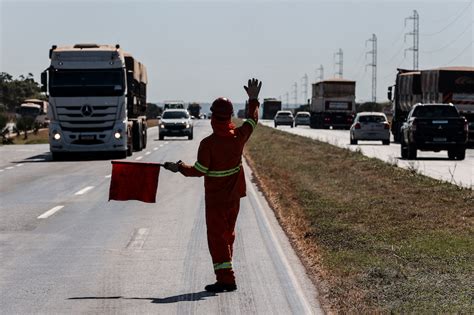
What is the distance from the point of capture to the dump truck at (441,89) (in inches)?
1890

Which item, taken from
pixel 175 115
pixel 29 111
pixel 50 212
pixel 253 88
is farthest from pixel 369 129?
pixel 29 111

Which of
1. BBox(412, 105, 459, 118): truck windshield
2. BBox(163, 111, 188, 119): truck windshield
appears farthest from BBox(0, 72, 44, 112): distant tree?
BBox(412, 105, 459, 118): truck windshield

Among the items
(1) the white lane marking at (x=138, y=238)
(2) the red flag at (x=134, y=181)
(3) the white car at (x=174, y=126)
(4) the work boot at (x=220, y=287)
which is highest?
(2) the red flag at (x=134, y=181)

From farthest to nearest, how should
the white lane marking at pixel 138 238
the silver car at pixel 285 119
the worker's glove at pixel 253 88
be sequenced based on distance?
the silver car at pixel 285 119, the white lane marking at pixel 138 238, the worker's glove at pixel 253 88

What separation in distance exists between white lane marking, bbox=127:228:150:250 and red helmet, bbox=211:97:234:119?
3.65 meters

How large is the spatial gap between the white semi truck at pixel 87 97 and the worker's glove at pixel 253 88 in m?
23.9

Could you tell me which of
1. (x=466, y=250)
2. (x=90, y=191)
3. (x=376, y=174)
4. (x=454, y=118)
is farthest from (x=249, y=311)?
(x=454, y=118)

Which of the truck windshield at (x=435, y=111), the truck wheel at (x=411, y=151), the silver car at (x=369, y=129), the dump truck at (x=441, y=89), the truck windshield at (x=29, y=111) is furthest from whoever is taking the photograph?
the truck windshield at (x=29, y=111)

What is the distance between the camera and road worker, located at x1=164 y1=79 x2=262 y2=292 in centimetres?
1024

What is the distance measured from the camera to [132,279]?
10.9 metres

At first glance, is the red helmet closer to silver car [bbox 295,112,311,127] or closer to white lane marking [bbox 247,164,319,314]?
white lane marking [bbox 247,164,319,314]

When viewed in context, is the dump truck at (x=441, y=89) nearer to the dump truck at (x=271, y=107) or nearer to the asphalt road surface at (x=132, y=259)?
the asphalt road surface at (x=132, y=259)

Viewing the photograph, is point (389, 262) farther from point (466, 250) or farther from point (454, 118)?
point (454, 118)

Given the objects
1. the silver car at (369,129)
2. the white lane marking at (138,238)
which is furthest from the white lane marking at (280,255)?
the silver car at (369,129)
